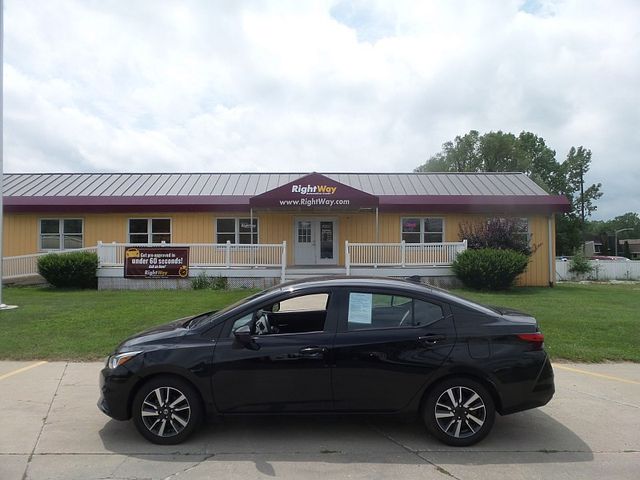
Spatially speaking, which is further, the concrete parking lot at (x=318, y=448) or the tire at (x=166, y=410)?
the tire at (x=166, y=410)

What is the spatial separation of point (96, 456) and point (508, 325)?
3.88 m

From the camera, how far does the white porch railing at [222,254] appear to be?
59.0 ft

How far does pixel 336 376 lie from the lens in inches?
179

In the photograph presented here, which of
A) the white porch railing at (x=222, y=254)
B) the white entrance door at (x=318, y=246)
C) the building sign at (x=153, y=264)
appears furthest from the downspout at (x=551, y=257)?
the building sign at (x=153, y=264)

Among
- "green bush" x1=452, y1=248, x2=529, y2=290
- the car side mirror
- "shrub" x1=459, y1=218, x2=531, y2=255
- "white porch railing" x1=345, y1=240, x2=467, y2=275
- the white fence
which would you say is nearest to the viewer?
the car side mirror

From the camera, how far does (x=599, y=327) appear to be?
33.1 feet

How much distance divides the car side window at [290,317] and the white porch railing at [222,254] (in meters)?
12.2

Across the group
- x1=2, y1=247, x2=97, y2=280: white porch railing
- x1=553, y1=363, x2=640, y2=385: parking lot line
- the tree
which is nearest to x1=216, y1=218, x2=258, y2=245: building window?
x1=2, y1=247, x2=97, y2=280: white porch railing

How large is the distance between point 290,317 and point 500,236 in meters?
15.2

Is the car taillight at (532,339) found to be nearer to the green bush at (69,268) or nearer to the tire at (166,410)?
the tire at (166,410)

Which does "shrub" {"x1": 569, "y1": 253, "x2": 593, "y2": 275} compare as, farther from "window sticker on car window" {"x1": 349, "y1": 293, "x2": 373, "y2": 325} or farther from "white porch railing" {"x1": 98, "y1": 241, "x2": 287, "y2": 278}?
"window sticker on car window" {"x1": 349, "y1": 293, "x2": 373, "y2": 325}

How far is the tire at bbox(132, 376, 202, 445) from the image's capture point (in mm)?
4570

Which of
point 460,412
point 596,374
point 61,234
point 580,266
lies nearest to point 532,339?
point 460,412

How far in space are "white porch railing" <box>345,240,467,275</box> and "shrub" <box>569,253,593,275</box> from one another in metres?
14.7
